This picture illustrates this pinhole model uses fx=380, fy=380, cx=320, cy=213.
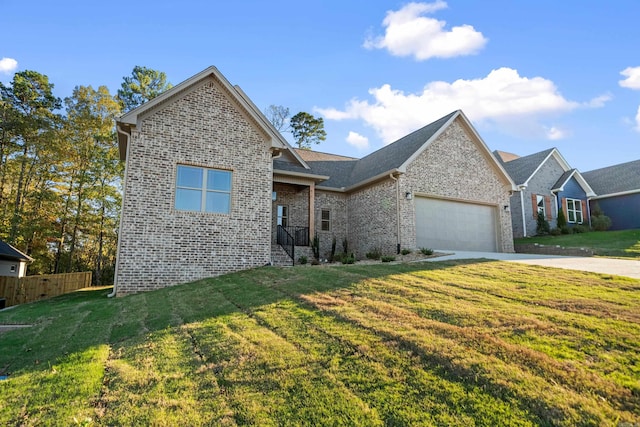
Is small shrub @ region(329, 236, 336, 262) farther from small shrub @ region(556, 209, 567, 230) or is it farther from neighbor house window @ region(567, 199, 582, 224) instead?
neighbor house window @ region(567, 199, 582, 224)

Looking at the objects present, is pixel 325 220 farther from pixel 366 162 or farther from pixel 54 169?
pixel 54 169

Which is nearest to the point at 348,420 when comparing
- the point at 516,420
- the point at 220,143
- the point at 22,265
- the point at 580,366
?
the point at 516,420

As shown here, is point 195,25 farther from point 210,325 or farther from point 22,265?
point 22,265

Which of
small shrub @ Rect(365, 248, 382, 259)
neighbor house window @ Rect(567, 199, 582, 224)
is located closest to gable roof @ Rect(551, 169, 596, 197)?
neighbor house window @ Rect(567, 199, 582, 224)

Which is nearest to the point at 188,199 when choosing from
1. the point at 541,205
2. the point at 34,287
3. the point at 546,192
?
the point at 34,287

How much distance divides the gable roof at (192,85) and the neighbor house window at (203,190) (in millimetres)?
1909

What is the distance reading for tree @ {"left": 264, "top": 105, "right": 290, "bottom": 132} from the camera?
35.9 metres

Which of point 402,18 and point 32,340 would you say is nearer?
point 32,340

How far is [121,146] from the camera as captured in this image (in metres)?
13.3

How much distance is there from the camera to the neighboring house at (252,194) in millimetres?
11250

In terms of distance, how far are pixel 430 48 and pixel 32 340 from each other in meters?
14.1

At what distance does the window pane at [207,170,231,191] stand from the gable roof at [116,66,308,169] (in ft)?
6.51

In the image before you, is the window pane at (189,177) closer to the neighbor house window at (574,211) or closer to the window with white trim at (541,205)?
the window with white trim at (541,205)

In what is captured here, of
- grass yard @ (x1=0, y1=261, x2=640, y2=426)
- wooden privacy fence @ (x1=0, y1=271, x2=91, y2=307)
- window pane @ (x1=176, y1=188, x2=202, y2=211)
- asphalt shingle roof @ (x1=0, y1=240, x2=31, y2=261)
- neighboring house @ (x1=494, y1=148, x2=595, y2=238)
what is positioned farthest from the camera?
neighboring house @ (x1=494, y1=148, x2=595, y2=238)
